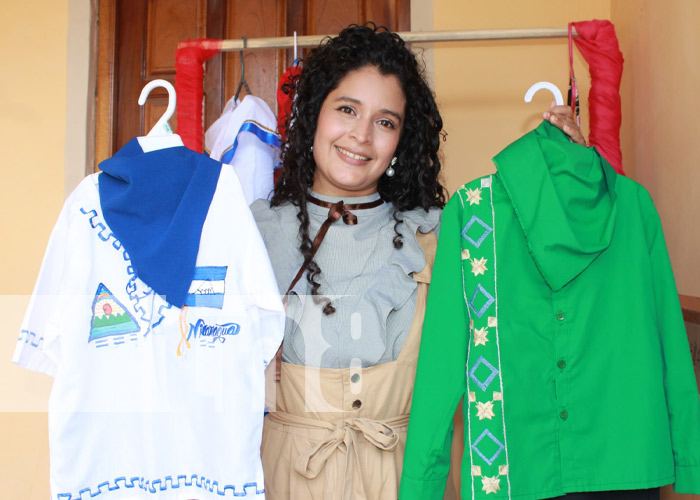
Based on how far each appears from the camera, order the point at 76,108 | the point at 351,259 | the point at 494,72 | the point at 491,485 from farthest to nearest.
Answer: the point at 76,108 < the point at 494,72 < the point at 351,259 < the point at 491,485

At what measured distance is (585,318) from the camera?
128cm

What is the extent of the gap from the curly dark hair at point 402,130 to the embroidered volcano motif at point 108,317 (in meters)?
0.49

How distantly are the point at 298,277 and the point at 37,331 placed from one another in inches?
22.2

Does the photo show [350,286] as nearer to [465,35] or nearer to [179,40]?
[465,35]

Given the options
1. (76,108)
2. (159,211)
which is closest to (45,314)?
(159,211)

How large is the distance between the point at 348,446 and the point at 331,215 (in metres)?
0.54

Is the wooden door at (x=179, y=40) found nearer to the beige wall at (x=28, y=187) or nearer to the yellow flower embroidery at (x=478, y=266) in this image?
the beige wall at (x=28, y=187)

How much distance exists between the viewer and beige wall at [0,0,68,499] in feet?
7.93

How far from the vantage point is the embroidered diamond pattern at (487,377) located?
1.28 meters

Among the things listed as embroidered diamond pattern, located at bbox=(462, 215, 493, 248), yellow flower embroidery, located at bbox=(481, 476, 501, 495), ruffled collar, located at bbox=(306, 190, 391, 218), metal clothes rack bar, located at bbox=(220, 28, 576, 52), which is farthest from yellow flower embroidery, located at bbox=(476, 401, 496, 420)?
metal clothes rack bar, located at bbox=(220, 28, 576, 52)

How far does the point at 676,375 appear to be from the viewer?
129 centimetres

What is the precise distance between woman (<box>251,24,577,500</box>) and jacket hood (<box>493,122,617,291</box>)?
0.93 feet

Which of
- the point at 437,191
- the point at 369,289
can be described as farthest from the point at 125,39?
the point at 369,289

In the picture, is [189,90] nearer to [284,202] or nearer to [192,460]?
[284,202]
